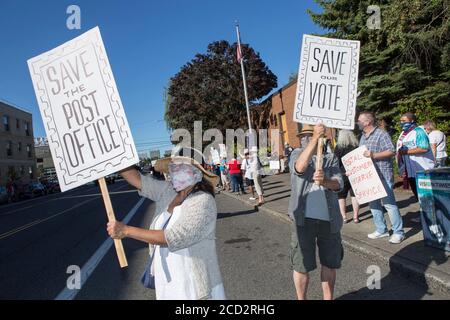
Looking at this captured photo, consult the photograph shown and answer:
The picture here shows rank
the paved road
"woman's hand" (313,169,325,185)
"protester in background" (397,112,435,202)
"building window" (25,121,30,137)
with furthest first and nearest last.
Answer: "building window" (25,121,30,137), "protester in background" (397,112,435,202), the paved road, "woman's hand" (313,169,325,185)

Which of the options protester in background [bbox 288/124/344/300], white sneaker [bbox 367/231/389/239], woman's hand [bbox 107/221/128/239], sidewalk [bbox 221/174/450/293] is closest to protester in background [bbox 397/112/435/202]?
sidewalk [bbox 221/174/450/293]

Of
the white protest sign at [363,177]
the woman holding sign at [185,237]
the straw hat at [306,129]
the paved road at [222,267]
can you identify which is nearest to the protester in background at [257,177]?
the paved road at [222,267]

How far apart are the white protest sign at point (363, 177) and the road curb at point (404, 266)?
761 millimetres

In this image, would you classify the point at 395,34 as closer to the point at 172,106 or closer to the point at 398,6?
the point at 398,6

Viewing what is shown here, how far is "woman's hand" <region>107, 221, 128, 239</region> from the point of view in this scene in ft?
7.81

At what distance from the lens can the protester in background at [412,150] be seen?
607 centimetres

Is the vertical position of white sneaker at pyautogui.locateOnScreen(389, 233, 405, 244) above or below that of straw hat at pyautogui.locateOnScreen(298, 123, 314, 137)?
below

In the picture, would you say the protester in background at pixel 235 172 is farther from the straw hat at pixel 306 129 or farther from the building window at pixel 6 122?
the building window at pixel 6 122

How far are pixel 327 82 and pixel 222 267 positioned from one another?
Answer: 318cm

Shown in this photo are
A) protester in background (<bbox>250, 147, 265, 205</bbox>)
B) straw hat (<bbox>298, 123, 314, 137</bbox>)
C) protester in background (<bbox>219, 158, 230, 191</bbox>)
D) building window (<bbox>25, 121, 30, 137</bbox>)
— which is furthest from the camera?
building window (<bbox>25, 121, 30, 137</bbox>)

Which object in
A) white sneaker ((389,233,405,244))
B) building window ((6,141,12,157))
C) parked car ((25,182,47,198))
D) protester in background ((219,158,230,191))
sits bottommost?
parked car ((25,182,47,198))

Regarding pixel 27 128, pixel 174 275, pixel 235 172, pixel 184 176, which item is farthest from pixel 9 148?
pixel 174 275

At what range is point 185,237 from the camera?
7.93 ft

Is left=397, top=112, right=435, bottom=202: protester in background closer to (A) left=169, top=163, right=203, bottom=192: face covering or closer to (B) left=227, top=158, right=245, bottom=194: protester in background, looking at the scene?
(A) left=169, top=163, right=203, bottom=192: face covering
